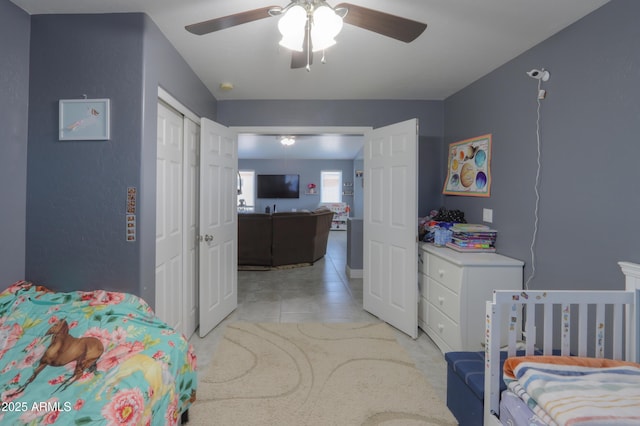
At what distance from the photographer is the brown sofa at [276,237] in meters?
5.18

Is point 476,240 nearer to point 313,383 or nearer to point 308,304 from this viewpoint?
point 313,383

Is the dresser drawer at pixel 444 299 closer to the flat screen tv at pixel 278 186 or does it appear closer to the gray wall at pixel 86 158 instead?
the gray wall at pixel 86 158

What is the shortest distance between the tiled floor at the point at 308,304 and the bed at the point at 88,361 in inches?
35.6

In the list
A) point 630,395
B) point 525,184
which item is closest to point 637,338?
point 630,395

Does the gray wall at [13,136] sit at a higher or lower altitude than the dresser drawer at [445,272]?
higher

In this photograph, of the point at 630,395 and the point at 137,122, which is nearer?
the point at 630,395

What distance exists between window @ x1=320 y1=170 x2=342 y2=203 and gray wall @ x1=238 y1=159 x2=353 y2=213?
0.43 ft

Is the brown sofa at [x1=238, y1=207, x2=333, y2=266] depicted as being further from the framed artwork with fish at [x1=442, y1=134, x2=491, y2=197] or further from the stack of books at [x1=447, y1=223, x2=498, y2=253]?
the stack of books at [x1=447, y1=223, x2=498, y2=253]

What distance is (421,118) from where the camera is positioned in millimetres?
3441

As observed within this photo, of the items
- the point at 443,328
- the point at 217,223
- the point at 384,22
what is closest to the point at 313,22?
the point at 384,22

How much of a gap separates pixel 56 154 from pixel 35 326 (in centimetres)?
99

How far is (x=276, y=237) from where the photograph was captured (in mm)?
5270

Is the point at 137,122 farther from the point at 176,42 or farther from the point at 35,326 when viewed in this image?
the point at 35,326

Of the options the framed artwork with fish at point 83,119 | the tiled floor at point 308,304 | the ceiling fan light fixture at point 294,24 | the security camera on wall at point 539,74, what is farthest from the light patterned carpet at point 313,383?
the security camera on wall at point 539,74
